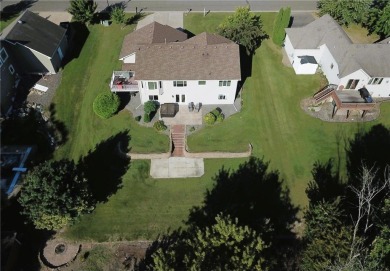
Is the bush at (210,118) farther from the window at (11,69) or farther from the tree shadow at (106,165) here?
the window at (11,69)

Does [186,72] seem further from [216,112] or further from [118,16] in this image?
[118,16]

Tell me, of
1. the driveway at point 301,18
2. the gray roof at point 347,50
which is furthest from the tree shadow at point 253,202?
the driveway at point 301,18

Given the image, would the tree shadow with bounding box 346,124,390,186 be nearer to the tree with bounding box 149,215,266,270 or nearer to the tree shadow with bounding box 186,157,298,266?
the tree shadow with bounding box 186,157,298,266

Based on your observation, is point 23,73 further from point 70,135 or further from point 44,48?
point 70,135

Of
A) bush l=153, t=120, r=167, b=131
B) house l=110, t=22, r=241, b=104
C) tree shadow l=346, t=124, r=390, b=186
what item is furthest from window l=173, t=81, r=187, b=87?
tree shadow l=346, t=124, r=390, b=186

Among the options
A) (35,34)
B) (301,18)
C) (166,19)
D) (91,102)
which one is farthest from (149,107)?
(301,18)

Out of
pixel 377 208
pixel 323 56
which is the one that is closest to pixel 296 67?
pixel 323 56
